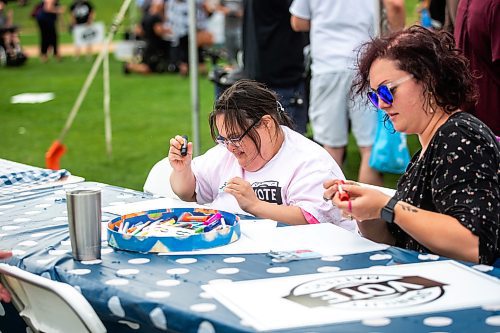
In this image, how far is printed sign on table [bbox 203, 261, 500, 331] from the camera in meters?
1.91

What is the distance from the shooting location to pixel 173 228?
2736mm

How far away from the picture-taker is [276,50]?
6324mm

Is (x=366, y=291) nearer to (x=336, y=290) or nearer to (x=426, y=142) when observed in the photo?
(x=336, y=290)

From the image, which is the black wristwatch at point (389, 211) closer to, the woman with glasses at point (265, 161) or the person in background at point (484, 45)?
the woman with glasses at point (265, 161)

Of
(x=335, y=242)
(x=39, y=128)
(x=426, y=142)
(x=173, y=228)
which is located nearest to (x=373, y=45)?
(x=426, y=142)

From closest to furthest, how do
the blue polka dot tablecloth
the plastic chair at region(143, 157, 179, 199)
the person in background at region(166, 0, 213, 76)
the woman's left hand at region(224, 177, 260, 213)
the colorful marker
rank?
the blue polka dot tablecloth → the colorful marker → the woman's left hand at region(224, 177, 260, 213) → the plastic chair at region(143, 157, 179, 199) → the person in background at region(166, 0, 213, 76)

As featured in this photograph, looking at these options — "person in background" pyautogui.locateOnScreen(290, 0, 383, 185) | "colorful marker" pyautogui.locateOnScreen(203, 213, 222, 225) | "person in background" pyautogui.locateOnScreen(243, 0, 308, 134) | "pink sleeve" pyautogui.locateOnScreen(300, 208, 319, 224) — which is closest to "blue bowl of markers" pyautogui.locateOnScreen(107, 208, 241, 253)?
"colorful marker" pyautogui.locateOnScreen(203, 213, 222, 225)

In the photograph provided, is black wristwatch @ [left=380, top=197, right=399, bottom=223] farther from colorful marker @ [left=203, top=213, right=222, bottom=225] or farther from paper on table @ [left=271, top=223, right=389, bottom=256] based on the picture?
colorful marker @ [left=203, top=213, right=222, bottom=225]

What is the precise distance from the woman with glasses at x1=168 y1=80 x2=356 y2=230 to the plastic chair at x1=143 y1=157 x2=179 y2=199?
0.29m

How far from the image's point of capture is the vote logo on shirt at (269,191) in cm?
327

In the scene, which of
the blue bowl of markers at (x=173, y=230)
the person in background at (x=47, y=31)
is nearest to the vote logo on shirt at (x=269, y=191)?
the blue bowl of markers at (x=173, y=230)

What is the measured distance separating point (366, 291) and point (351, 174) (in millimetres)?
5090

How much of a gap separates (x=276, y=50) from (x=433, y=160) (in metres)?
3.89

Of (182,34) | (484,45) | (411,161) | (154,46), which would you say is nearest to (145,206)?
(411,161)
